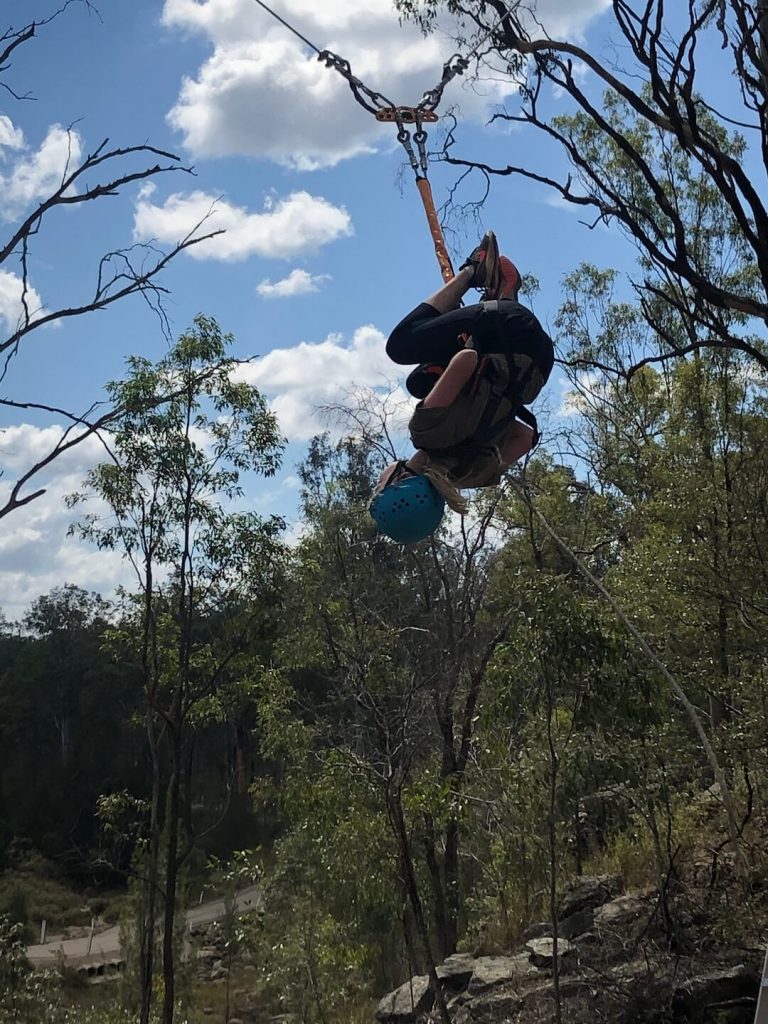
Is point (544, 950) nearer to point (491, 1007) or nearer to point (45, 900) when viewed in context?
point (491, 1007)

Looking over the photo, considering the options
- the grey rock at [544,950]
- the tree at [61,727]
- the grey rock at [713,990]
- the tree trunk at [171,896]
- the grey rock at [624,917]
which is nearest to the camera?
the grey rock at [713,990]

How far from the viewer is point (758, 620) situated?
18.7 ft

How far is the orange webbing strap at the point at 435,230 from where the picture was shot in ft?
9.21

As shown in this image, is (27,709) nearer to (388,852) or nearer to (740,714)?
(388,852)

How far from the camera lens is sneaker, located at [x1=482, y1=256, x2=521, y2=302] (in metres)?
2.80

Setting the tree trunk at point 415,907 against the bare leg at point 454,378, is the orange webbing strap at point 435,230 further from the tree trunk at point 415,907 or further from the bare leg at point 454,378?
the tree trunk at point 415,907

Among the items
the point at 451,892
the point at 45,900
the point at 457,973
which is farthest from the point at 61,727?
the point at 457,973

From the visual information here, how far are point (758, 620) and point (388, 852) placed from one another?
2.92 m

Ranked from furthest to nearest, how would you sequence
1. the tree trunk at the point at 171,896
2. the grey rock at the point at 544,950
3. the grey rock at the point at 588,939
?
1. the tree trunk at the point at 171,896
2. the grey rock at the point at 544,950
3. the grey rock at the point at 588,939

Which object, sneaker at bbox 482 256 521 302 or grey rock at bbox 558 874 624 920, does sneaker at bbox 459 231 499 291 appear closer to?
sneaker at bbox 482 256 521 302

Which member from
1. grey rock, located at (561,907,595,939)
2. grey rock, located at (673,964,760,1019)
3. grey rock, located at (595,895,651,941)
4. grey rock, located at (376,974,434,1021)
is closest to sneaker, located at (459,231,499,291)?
grey rock, located at (673,964,760,1019)

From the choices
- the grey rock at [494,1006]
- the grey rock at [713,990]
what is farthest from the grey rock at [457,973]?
the grey rock at [713,990]

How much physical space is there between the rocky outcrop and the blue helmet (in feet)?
8.03

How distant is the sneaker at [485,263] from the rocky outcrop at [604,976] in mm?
2979
